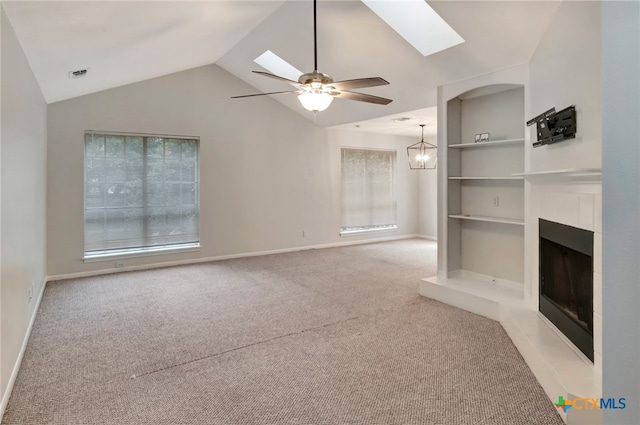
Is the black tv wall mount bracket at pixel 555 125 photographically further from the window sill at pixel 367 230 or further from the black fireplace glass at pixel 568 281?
the window sill at pixel 367 230

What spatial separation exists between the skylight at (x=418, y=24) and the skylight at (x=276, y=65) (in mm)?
1895

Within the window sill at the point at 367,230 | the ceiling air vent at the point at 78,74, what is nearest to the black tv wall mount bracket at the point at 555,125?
the ceiling air vent at the point at 78,74

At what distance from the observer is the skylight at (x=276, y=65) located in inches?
211

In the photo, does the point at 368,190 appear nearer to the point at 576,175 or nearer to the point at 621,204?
the point at 576,175

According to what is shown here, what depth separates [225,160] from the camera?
20.7 feet

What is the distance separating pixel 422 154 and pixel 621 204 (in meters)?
7.53

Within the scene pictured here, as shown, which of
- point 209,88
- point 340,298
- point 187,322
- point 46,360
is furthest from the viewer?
point 209,88

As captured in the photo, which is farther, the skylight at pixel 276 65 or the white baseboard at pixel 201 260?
the skylight at pixel 276 65

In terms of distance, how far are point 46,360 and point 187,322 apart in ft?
3.53

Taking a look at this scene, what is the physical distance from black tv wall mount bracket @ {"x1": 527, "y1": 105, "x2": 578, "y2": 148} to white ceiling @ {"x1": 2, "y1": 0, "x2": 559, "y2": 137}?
0.78 metres

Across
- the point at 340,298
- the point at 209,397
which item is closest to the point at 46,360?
the point at 209,397

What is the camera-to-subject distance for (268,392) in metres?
2.27

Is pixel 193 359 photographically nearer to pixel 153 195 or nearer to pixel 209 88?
pixel 153 195

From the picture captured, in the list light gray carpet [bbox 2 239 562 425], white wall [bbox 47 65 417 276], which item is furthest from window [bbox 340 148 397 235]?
light gray carpet [bbox 2 239 562 425]
